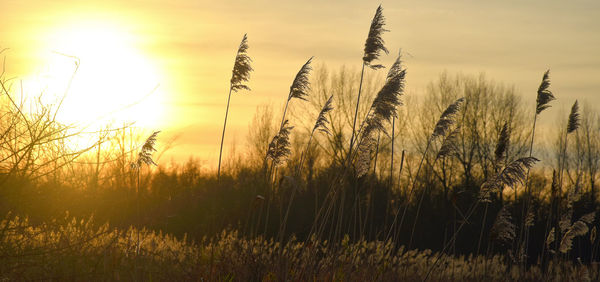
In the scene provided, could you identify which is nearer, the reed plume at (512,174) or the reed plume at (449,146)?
the reed plume at (512,174)

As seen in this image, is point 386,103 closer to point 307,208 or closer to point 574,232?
point 574,232

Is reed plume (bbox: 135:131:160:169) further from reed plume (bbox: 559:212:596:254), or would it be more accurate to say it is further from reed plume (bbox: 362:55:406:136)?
reed plume (bbox: 559:212:596:254)

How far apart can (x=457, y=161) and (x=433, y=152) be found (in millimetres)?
2991

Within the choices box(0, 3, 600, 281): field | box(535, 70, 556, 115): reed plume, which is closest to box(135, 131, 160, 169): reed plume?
box(0, 3, 600, 281): field

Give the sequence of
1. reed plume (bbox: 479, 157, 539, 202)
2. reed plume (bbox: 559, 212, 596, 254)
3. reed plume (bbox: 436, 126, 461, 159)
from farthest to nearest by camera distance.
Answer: reed plume (bbox: 559, 212, 596, 254)
reed plume (bbox: 436, 126, 461, 159)
reed plume (bbox: 479, 157, 539, 202)

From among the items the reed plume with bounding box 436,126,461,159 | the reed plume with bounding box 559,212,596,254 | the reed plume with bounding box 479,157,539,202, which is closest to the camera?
the reed plume with bounding box 479,157,539,202

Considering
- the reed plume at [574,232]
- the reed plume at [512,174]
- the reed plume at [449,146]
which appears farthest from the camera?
the reed plume at [574,232]

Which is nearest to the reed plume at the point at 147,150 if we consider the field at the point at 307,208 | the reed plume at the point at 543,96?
the field at the point at 307,208

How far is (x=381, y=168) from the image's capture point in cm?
2994

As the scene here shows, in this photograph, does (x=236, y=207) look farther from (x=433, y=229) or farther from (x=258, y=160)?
(x=258, y=160)

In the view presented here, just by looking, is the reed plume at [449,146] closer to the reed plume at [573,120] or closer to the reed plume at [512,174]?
the reed plume at [512,174]

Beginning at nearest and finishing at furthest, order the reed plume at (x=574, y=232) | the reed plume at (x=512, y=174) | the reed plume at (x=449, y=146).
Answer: the reed plume at (x=512, y=174)
the reed plume at (x=449, y=146)
the reed plume at (x=574, y=232)

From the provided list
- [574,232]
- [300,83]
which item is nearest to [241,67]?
[300,83]

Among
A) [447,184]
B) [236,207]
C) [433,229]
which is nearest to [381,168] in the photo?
[433,229]
